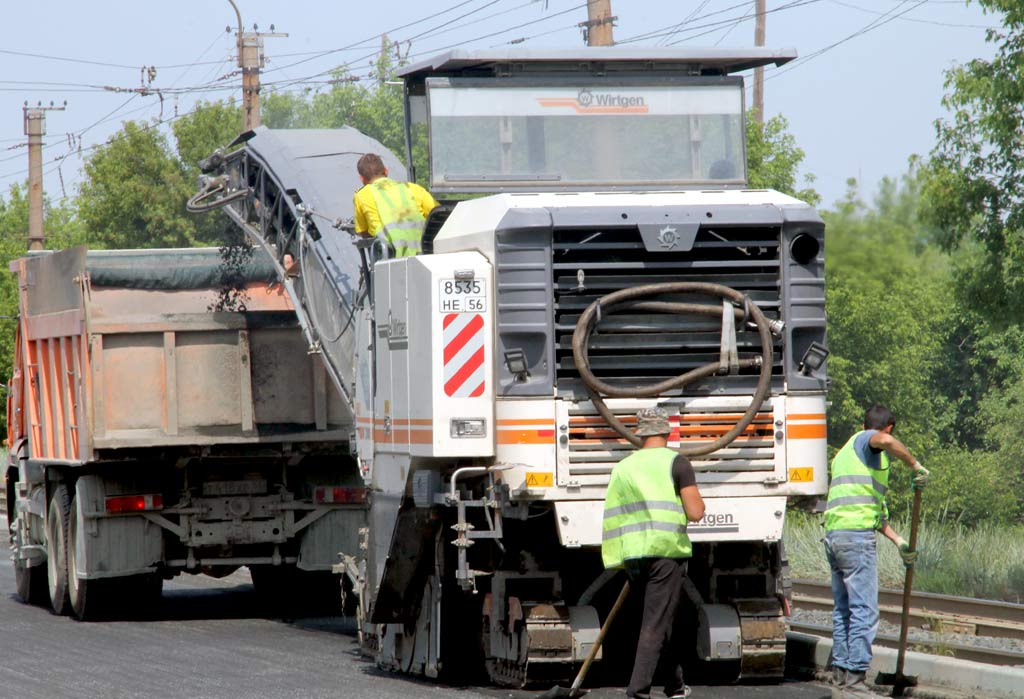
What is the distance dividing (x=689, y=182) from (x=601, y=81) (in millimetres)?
853

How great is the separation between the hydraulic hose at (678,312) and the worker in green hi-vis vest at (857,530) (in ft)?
2.25

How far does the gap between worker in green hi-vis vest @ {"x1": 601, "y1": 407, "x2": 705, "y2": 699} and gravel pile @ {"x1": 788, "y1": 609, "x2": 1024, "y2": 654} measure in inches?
100

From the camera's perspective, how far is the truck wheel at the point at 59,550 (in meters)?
14.5

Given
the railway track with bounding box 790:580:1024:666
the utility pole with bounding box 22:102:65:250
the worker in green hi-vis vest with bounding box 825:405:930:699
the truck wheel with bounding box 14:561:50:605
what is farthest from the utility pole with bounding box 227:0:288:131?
the worker in green hi-vis vest with bounding box 825:405:930:699

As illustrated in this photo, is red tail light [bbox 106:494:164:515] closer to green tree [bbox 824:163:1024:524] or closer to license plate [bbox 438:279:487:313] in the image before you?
license plate [bbox 438:279:487:313]

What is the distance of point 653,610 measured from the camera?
858 cm

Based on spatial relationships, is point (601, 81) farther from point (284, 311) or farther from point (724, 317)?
point (284, 311)

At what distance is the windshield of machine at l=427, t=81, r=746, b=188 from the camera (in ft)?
33.8

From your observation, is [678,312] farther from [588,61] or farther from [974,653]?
[974,653]

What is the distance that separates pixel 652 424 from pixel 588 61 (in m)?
2.86

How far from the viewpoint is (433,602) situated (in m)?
10.1

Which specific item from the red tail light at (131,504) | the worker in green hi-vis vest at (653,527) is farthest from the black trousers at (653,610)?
the red tail light at (131,504)

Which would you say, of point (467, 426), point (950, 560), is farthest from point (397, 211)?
point (950, 560)

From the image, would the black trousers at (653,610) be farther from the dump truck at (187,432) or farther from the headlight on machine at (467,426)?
the dump truck at (187,432)
